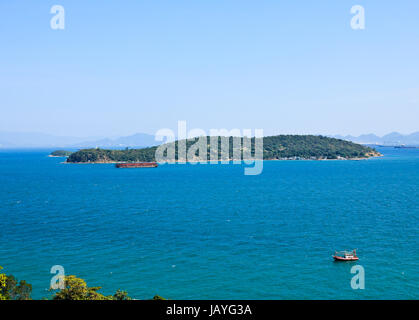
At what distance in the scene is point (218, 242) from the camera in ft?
142

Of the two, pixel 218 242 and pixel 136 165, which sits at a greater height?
pixel 136 165

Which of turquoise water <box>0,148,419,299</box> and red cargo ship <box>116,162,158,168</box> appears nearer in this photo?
turquoise water <box>0,148,419,299</box>

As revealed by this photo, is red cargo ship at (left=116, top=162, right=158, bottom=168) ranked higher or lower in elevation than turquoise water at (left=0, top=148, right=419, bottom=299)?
higher

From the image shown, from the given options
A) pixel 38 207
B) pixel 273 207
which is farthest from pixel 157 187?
pixel 273 207

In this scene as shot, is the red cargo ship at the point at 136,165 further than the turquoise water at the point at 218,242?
Yes

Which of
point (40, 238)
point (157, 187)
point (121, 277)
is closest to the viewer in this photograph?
point (121, 277)

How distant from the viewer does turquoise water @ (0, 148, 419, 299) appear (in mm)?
31359

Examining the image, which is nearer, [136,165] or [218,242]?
[218,242]

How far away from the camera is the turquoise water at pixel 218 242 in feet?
103

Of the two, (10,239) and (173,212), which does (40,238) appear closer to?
(10,239)

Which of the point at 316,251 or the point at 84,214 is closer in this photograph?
the point at 316,251

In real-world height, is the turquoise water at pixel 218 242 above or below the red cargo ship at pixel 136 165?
below

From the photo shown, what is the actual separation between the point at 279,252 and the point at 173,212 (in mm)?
27238

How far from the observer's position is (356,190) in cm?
8725
